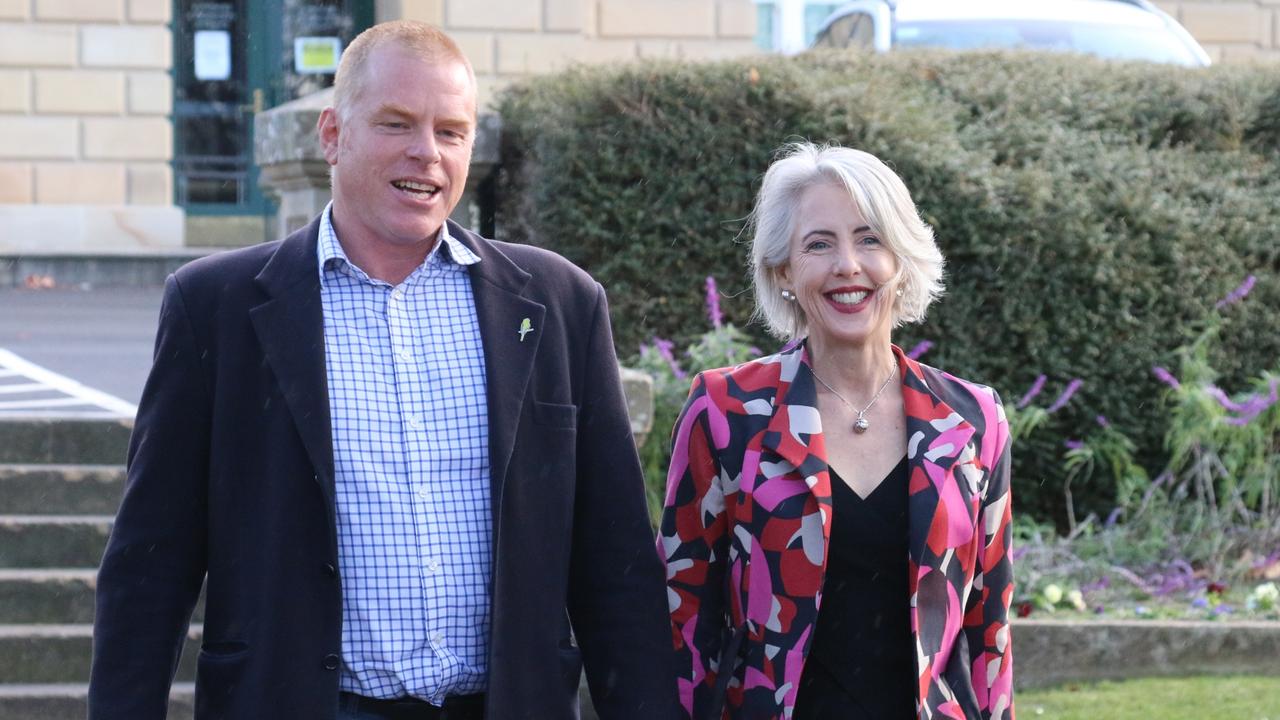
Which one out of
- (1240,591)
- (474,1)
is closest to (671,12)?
(474,1)

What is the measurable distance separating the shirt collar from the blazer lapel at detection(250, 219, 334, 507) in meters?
0.02

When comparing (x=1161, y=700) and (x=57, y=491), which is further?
(x=57, y=491)

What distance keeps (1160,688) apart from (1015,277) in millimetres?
2077

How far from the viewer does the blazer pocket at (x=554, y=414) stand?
10.1 ft

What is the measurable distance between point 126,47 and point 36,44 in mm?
878

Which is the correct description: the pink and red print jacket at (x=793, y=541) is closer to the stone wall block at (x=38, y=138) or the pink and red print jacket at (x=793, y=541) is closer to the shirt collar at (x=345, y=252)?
the shirt collar at (x=345, y=252)

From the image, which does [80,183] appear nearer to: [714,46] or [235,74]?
[235,74]

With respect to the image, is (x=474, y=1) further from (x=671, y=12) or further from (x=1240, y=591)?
(x=1240, y=591)

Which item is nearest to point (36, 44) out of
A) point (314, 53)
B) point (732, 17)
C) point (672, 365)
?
point (314, 53)

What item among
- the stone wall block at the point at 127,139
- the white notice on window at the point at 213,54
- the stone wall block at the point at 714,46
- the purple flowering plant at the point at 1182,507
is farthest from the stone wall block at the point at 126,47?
the purple flowering plant at the point at 1182,507

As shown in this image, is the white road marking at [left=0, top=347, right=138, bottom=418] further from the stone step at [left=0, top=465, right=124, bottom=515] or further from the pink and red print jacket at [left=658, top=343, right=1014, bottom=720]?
the pink and red print jacket at [left=658, top=343, right=1014, bottom=720]

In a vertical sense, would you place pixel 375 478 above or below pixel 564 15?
below

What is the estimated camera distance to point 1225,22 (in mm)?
21203

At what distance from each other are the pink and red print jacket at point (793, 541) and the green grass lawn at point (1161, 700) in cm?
250
